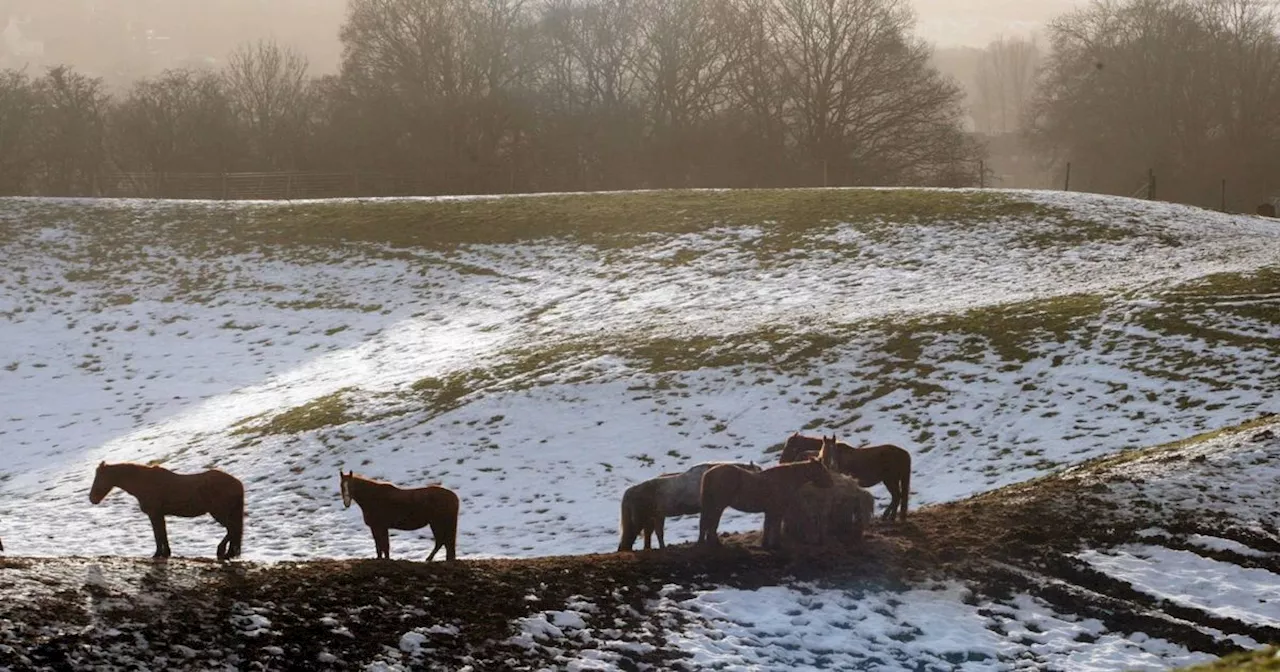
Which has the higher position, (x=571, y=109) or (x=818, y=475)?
(x=571, y=109)

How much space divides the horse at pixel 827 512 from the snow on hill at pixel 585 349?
508 centimetres

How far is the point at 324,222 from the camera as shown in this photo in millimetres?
44594

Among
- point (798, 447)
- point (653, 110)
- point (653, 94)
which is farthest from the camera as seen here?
point (653, 94)

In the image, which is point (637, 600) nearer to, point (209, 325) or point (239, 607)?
point (239, 607)

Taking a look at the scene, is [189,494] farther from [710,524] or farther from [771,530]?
[771,530]

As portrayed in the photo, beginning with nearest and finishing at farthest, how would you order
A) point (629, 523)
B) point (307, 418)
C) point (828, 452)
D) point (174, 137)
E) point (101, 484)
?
1. point (101, 484)
2. point (629, 523)
3. point (828, 452)
4. point (307, 418)
5. point (174, 137)

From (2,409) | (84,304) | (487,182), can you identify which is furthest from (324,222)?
(487,182)

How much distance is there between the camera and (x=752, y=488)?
13141mm

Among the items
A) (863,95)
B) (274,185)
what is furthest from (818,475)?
(863,95)

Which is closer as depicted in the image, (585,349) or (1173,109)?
(585,349)

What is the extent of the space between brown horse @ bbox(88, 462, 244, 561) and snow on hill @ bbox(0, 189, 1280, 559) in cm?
517

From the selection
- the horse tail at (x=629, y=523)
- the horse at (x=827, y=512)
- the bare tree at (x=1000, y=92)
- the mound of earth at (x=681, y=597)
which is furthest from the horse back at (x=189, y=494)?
the bare tree at (x=1000, y=92)

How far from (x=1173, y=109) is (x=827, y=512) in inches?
2823

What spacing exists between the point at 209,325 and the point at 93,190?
43337mm
